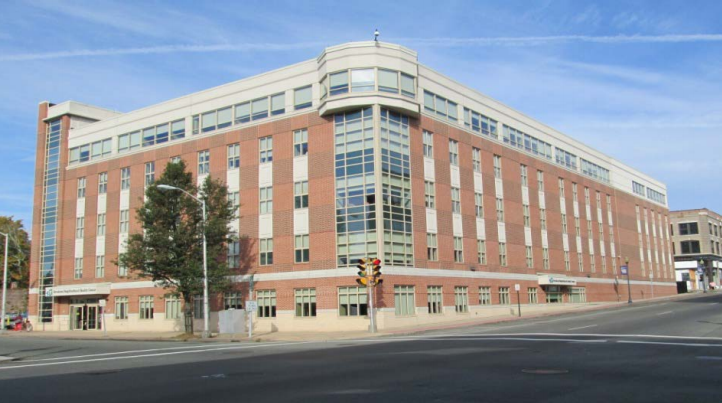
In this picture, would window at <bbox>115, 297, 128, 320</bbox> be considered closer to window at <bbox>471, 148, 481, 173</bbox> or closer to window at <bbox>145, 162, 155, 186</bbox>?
window at <bbox>145, 162, 155, 186</bbox>

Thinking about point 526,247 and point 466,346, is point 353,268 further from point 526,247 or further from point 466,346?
point 526,247

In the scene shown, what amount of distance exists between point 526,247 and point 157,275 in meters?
34.4

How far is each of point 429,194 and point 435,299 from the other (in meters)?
7.93

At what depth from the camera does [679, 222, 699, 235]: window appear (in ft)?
386

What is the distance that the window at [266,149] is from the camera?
47469mm

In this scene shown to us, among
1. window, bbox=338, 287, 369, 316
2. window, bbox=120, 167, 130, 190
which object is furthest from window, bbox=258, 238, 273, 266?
window, bbox=120, 167, 130, 190

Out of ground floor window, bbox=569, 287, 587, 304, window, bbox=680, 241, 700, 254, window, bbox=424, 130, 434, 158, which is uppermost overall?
window, bbox=424, 130, 434, 158

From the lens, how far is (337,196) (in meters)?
43.2

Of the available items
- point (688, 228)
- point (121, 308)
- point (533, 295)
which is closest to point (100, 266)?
point (121, 308)

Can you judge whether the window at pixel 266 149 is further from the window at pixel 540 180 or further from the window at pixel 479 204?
the window at pixel 540 180

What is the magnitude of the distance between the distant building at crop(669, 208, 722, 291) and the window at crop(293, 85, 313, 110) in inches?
3772

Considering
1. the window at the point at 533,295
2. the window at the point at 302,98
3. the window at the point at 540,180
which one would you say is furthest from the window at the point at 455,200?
the window at the point at 540,180

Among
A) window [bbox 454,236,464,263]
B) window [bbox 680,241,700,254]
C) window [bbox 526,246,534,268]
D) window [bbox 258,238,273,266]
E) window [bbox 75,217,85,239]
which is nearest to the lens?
window [bbox 258,238,273,266]

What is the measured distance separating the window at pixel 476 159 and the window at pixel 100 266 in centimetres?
3508
